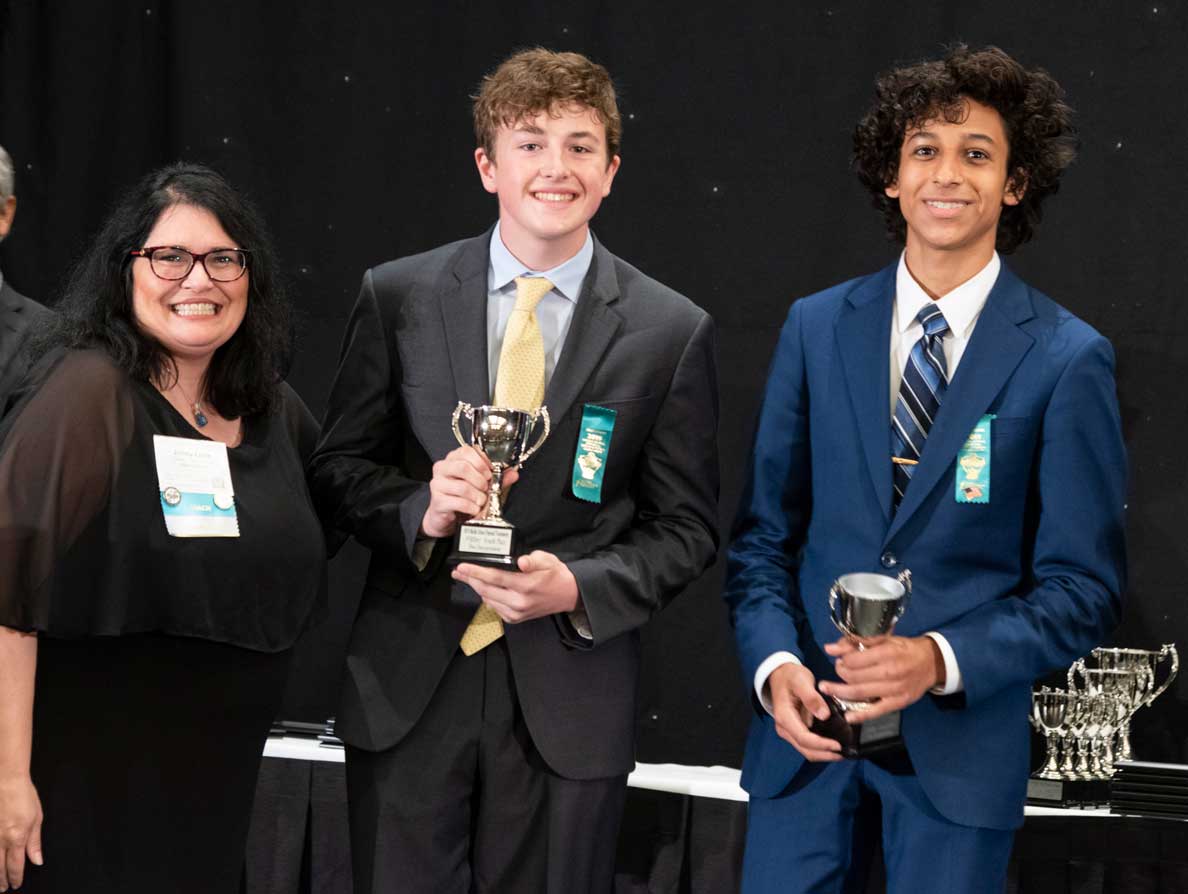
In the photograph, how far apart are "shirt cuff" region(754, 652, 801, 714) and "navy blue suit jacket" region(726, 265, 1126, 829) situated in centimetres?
2

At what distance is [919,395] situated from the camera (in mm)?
2707

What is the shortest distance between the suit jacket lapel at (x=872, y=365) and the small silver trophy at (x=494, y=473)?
60 centimetres

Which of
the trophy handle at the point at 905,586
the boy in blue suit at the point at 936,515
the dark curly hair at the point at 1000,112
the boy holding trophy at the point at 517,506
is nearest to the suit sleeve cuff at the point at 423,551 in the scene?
the boy holding trophy at the point at 517,506

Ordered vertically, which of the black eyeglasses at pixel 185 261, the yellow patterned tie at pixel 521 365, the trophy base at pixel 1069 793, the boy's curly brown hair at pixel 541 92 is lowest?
the trophy base at pixel 1069 793

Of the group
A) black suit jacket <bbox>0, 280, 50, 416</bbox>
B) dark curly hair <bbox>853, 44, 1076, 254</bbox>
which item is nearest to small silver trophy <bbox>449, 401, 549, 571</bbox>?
dark curly hair <bbox>853, 44, 1076, 254</bbox>

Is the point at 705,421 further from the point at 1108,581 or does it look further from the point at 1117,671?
the point at 1117,671

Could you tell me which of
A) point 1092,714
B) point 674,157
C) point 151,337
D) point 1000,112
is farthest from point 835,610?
point 674,157

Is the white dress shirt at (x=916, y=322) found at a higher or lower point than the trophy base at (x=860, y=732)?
higher

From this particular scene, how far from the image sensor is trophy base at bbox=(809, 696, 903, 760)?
252 centimetres

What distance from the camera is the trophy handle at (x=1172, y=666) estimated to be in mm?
Result: 3780

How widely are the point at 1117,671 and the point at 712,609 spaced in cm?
120

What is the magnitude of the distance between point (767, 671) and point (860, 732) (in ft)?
0.71

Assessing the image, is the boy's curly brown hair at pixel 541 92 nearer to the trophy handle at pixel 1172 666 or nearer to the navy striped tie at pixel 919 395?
the navy striped tie at pixel 919 395

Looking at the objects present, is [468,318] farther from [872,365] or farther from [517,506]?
[872,365]
